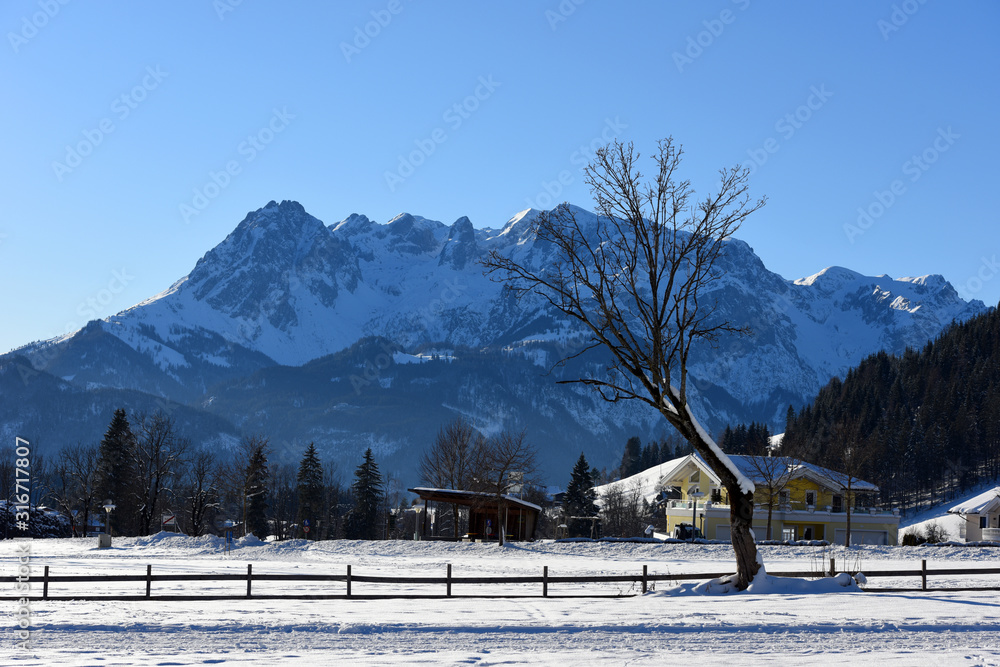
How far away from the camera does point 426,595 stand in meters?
25.6

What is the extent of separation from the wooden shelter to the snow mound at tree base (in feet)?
114

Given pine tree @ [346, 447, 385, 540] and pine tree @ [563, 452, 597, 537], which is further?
pine tree @ [563, 452, 597, 537]

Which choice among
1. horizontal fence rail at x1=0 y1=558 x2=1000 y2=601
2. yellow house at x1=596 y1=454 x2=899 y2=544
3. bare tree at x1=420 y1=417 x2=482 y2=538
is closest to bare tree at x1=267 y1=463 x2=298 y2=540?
bare tree at x1=420 y1=417 x2=482 y2=538

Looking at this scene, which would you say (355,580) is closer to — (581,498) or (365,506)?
(365,506)

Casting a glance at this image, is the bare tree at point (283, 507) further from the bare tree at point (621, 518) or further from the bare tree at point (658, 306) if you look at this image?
the bare tree at point (658, 306)

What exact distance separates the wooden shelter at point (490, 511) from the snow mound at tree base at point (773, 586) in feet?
114

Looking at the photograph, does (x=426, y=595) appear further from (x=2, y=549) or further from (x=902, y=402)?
(x=902, y=402)

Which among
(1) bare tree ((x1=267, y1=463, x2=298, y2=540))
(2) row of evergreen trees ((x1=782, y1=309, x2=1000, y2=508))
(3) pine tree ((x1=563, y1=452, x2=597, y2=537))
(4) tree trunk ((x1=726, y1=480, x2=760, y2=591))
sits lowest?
(1) bare tree ((x1=267, y1=463, x2=298, y2=540))

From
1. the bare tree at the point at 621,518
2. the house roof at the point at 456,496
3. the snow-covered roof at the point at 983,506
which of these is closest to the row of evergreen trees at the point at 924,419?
the snow-covered roof at the point at 983,506

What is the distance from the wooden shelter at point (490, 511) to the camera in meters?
60.3

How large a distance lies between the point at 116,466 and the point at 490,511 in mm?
34119

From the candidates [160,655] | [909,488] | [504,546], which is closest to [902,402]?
[909,488]

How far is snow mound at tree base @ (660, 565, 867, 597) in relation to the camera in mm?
23516

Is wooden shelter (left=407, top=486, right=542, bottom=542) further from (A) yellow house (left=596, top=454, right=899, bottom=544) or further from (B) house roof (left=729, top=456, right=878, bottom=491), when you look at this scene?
(B) house roof (left=729, top=456, right=878, bottom=491)
